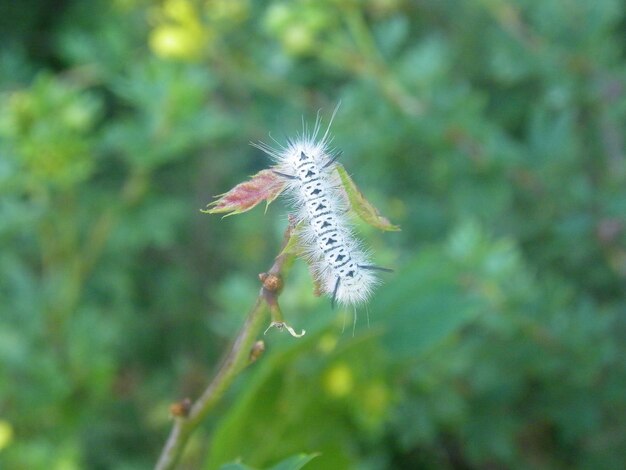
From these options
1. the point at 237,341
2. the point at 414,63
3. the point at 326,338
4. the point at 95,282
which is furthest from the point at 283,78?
the point at 237,341

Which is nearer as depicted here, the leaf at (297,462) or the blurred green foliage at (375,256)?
the leaf at (297,462)

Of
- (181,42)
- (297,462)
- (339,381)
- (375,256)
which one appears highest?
(181,42)

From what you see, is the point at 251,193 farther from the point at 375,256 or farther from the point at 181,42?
the point at 181,42

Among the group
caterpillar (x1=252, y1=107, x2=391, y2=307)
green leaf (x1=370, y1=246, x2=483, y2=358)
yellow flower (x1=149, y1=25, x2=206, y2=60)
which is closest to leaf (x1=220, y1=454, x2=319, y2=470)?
caterpillar (x1=252, y1=107, x2=391, y2=307)

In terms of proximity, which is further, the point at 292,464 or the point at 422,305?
the point at 422,305

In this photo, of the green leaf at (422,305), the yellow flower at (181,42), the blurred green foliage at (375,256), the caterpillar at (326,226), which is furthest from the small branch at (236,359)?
the yellow flower at (181,42)

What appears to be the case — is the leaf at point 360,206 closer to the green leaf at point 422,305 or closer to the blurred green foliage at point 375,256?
the blurred green foliage at point 375,256

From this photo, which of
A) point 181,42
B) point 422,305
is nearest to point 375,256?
point 422,305

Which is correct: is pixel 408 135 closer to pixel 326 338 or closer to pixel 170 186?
pixel 326 338
